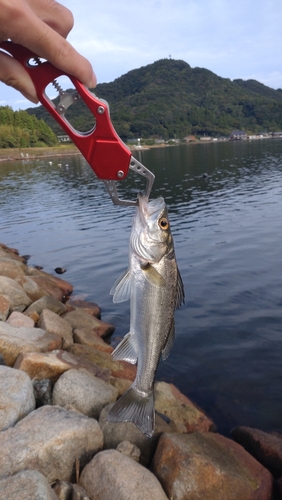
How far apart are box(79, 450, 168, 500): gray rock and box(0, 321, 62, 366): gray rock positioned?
10.6ft

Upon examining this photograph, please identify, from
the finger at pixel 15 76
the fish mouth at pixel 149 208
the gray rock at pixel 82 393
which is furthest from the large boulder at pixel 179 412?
the finger at pixel 15 76

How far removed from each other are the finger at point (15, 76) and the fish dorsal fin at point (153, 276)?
2133 millimetres

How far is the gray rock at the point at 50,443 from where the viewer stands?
196 inches

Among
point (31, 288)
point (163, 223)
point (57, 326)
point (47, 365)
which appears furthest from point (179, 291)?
point (31, 288)

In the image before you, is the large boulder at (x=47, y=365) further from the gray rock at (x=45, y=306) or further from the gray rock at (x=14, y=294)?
the gray rock at (x=14, y=294)

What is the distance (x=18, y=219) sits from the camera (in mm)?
32406

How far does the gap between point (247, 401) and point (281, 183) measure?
35277 mm

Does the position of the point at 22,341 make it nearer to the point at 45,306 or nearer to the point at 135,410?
the point at 45,306

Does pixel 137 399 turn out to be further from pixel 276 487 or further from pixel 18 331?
pixel 18 331

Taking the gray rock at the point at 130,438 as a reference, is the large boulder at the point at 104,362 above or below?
below

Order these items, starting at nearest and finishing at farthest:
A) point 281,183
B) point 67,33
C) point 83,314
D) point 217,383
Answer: point 67,33 → point 217,383 → point 83,314 → point 281,183

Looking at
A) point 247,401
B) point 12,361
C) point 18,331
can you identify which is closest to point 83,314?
point 18,331

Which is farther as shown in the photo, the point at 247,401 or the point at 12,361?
the point at 247,401

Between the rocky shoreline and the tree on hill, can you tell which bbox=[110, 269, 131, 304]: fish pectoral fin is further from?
the tree on hill
